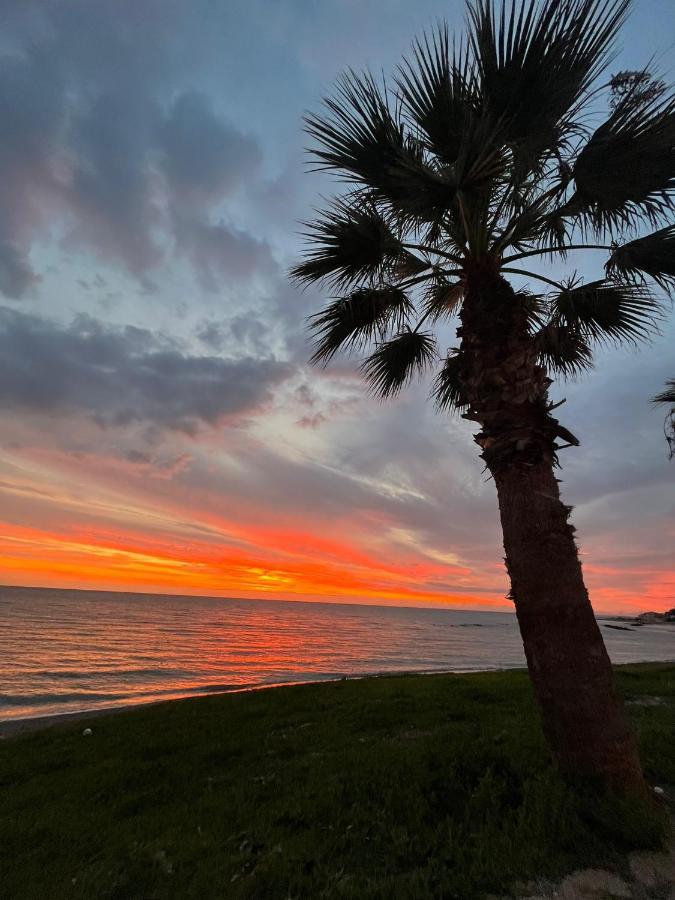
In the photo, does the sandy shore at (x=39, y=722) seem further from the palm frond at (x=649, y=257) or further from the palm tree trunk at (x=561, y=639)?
the palm frond at (x=649, y=257)

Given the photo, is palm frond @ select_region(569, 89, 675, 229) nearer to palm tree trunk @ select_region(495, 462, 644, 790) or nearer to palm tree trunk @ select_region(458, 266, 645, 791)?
palm tree trunk @ select_region(458, 266, 645, 791)

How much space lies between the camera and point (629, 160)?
5.21 meters

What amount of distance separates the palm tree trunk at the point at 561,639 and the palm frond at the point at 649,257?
3580 millimetres

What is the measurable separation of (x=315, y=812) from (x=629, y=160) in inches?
299

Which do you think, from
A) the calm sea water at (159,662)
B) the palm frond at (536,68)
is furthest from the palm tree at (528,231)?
the calm sea water at (159,662)

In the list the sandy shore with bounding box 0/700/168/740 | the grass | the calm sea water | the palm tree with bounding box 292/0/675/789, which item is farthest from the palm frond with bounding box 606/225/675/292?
the calm sea water

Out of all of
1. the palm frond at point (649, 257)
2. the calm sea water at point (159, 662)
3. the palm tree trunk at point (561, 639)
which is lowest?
the calm sea water at point (159, 662)

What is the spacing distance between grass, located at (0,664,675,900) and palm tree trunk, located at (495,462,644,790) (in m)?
0.37

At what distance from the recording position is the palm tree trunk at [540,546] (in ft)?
13.8

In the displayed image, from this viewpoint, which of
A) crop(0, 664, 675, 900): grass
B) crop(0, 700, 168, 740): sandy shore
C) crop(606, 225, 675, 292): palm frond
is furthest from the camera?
crop(0, 700, 168, 740): sandy shore

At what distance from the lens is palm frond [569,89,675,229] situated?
5.01 metres

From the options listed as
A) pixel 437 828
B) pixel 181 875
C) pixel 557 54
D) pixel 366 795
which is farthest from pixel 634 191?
pixel 181 875

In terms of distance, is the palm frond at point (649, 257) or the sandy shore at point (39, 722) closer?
the palm frond at point (649, 257)

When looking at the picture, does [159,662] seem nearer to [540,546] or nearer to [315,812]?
[315,812]
